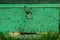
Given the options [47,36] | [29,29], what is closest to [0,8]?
[29,29]

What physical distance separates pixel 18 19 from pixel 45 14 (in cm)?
66

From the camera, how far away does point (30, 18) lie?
5.74 meters

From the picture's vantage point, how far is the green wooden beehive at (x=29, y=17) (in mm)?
5691

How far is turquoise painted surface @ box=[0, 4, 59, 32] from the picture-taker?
5.70m

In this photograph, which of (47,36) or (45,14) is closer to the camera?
(47,36)

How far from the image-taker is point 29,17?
5.72 meters

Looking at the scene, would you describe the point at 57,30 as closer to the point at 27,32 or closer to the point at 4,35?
the point at 27,32

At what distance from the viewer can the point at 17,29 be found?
5.75m

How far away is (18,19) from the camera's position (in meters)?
5.73

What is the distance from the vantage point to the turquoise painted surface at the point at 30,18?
5.70 m

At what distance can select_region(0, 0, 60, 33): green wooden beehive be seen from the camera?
5691 millimetres

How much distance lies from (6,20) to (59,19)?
50.5 inches

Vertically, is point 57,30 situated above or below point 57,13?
A: below

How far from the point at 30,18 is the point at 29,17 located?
4 cm
